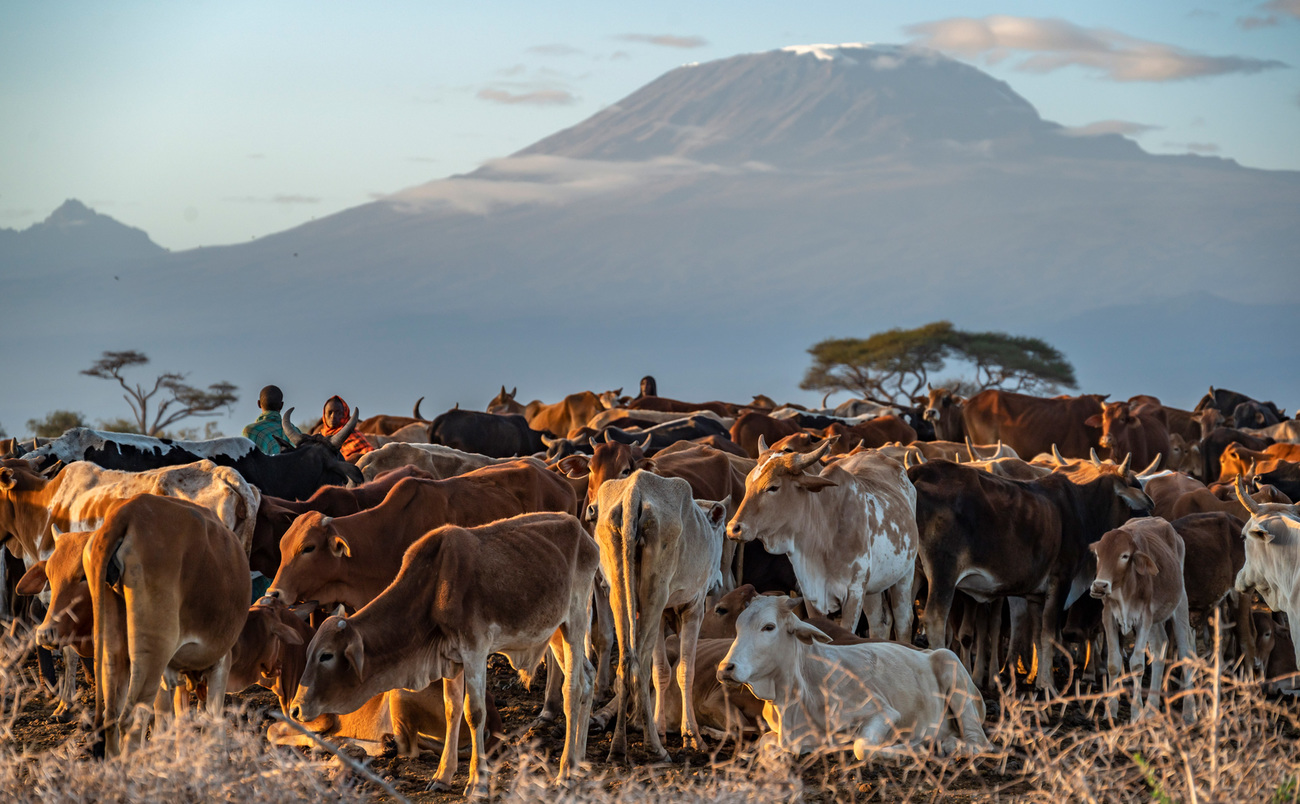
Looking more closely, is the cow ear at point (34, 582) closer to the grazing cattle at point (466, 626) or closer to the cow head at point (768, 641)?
the grazing cattle at point (466, 626)

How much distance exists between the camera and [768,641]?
712 cm

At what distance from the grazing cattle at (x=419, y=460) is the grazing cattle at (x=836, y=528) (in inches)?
139

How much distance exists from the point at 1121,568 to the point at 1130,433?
12540 millimetres

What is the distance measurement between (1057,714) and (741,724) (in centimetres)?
287

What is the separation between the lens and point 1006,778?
730 centimetres

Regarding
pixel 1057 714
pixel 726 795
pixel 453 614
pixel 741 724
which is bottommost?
pixel 1057 714

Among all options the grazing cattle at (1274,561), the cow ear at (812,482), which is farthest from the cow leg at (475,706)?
the grazing cattle at (1274,561)

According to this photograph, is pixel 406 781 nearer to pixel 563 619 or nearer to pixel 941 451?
pixel 563 619

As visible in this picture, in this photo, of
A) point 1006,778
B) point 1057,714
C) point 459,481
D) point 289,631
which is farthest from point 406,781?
point 1057,714

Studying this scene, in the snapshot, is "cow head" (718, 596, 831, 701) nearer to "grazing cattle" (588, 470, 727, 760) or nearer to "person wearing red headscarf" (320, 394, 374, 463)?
"grazing cattle" (588, 470, 727, 760)

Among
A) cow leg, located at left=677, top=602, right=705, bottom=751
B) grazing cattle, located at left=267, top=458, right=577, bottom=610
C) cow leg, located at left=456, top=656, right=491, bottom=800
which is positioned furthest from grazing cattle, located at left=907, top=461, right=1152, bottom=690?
cow leg, located at left=456, top=656, right=491, bottom=800

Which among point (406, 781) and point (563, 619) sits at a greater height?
point (563, 619)

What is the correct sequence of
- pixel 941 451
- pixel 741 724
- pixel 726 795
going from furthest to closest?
1. pixel 941 451
2. pixel 741 724
3. pixel 726 795

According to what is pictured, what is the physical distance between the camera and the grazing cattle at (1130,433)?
19.5 m
